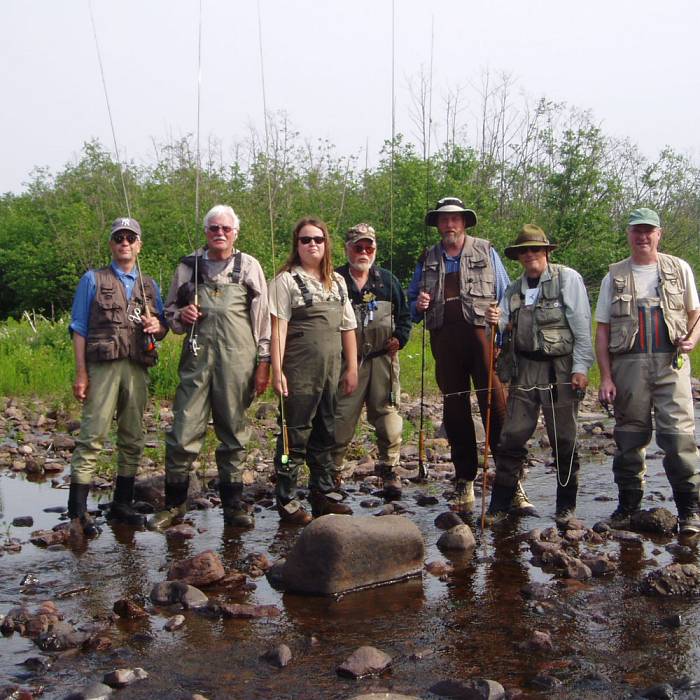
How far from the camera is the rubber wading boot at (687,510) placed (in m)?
6.22

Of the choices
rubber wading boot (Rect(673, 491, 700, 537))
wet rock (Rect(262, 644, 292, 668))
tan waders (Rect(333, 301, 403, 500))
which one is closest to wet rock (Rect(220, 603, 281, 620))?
wet rock (Rect(262, 644, 292, 668))

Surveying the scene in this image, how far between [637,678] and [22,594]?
3.30m

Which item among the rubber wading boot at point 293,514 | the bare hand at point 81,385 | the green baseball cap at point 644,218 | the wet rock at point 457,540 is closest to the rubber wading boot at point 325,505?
the rubber wading boot at point 293,514

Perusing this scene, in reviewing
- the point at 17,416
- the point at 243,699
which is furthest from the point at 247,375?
the point at 17,416

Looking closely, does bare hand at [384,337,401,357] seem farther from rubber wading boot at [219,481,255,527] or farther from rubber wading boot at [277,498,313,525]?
rubber wading boot at [219,481,255,527]

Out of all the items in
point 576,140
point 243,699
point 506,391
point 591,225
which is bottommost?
point 243,699

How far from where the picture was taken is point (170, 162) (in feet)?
116

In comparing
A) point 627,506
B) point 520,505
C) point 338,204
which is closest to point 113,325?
point 520,505

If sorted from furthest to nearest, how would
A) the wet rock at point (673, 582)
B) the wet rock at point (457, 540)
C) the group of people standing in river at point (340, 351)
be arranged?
the group of people standing in river at point (340, 351)
the wet rock at point (457, 540)
the wet rock at point (673, 582)

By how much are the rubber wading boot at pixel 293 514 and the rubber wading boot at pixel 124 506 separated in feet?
3.35

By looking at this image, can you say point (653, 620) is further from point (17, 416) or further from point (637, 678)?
point (17, 416)

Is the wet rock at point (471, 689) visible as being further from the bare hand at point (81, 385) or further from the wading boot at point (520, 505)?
the bare hand at point (81, 385)

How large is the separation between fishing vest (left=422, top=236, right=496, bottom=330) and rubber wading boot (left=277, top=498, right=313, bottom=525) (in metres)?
1.75

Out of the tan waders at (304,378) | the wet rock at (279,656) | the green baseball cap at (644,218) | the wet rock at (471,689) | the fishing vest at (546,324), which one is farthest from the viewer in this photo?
the tan waders at (304,378)
